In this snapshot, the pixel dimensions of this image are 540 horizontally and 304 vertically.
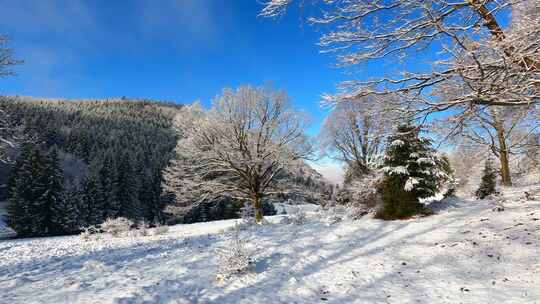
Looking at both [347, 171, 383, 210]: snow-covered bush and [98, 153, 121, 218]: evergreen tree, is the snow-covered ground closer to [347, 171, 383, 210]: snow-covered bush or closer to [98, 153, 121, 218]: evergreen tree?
[347, 171, 383, 210]: snow-covered bush

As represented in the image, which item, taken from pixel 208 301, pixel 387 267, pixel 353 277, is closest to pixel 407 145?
pixel 387 267

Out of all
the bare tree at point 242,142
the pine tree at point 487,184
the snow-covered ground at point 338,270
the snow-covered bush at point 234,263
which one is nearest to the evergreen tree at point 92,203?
the bare tree at point 242,142

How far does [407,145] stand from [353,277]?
6298 mm

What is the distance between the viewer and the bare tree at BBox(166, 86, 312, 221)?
606 inches

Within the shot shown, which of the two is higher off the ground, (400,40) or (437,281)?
(400,40)

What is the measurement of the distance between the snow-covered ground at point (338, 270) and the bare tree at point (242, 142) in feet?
21.0

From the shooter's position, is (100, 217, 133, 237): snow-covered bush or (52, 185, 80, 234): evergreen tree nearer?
(100, 217, 133, 237): snow-covered bush

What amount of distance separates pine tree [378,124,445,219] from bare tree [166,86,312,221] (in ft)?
18.6

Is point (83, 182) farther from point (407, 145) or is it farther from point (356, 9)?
point (356, 9)

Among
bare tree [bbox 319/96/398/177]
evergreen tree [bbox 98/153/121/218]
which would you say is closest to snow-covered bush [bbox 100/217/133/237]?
bare tree [bbox 319/96/398/177]

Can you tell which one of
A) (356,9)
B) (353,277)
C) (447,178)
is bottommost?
(353,277)

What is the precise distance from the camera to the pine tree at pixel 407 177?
10617 millimetres

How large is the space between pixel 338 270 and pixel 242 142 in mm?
9872

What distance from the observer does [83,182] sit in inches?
1453
